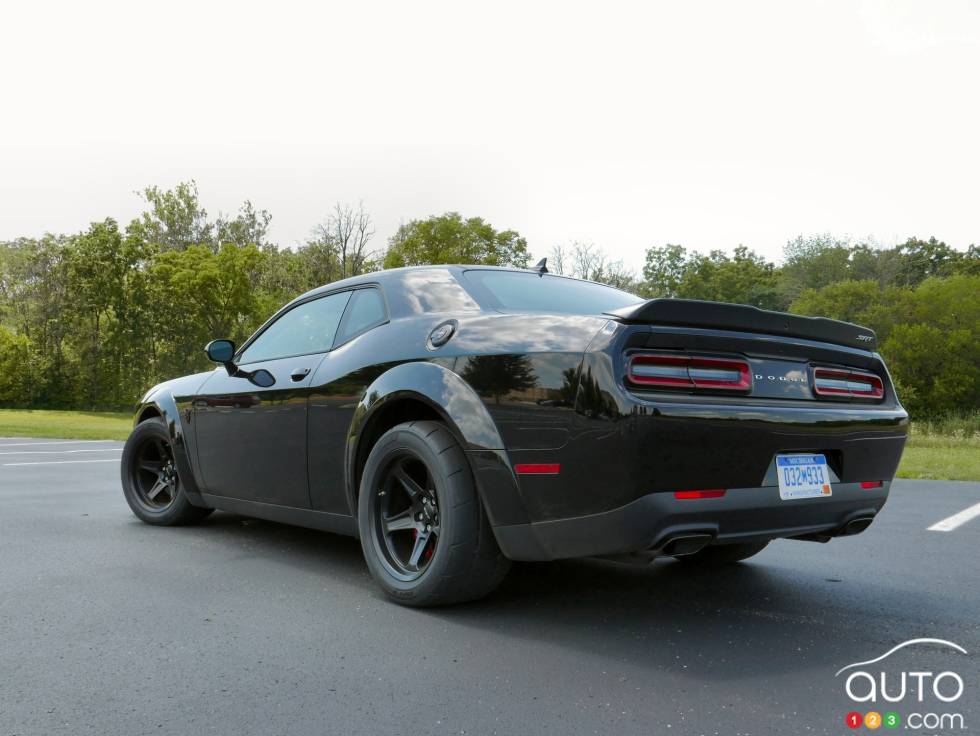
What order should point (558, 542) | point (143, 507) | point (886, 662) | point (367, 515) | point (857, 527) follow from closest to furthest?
point (886, 662)
point (558, 542)
point (857, 527)
point (367, 515)
point (143, 507)

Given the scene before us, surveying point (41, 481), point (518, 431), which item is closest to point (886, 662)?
point (518, 431)

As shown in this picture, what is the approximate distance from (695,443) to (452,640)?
3.82 ft

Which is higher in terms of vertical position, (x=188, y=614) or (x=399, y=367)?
(x=399, y=367)

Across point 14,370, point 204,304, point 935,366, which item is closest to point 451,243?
point 204,304

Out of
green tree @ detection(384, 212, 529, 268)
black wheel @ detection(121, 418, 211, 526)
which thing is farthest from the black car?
green tree @ detection(384, 212, 529, 268)

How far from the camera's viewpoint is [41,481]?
929cm

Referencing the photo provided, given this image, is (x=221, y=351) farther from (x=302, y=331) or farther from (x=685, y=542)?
(x=685, y=542)

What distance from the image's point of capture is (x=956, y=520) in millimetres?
6730

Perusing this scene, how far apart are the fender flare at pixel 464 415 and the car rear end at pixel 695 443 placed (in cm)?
10

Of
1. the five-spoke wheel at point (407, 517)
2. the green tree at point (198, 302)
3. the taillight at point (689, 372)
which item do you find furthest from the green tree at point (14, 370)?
the taillight at point (689, 372)

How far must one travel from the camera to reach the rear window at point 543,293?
4012 millimetres

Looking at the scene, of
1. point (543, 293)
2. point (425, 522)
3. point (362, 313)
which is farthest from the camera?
point (362, 313)

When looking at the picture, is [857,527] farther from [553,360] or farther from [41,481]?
[41,481]

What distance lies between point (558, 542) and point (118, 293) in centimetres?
4941
